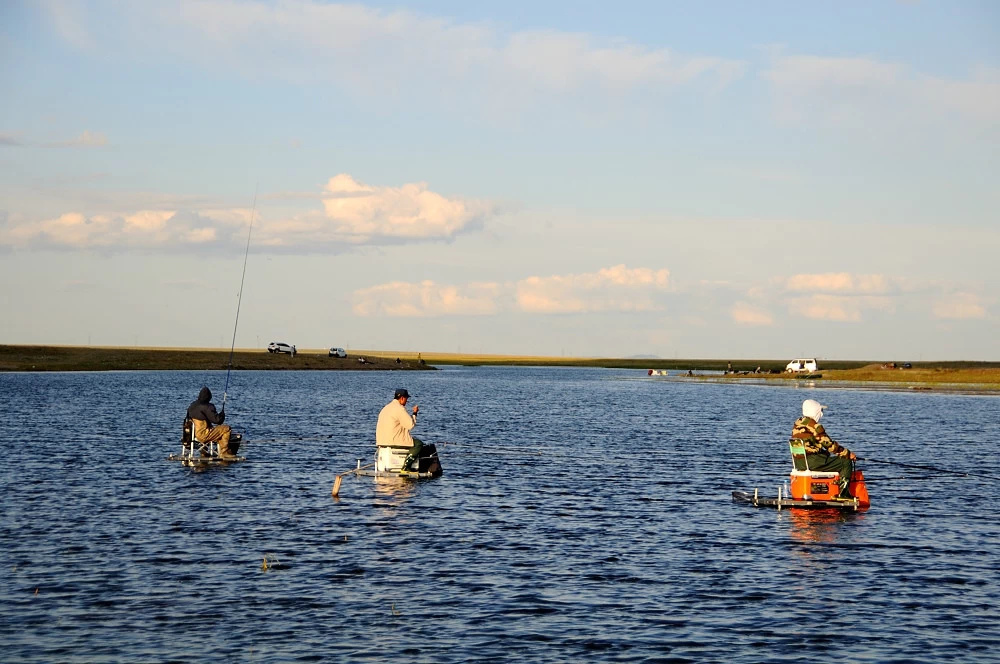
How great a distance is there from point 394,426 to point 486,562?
1115 centimetres

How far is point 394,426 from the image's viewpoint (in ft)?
102

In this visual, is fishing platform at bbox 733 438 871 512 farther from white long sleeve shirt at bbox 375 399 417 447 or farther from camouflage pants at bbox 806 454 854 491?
white long sleeve shirt at bbox 375 399 417 447

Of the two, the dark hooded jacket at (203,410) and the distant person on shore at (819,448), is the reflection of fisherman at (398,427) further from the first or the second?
the distant person on shore at (819,448)

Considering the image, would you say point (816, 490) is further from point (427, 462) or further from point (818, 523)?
point (427, 462)

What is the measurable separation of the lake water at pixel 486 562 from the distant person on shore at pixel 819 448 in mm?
1207

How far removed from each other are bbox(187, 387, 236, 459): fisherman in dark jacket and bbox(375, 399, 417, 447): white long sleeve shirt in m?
7.32

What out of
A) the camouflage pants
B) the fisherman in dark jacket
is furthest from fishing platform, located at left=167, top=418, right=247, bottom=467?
the camouflage pants

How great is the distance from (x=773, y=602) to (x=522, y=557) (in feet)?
17.2

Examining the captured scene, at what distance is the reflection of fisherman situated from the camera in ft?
100

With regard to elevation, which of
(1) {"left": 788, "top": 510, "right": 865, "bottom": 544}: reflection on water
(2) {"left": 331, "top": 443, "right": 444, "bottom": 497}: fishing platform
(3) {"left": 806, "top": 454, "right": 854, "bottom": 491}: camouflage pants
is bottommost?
(1) {"left": 788, "top": 510, "right": 865, "bottom": 544}: reflection on water

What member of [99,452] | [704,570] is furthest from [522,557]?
[99,452]

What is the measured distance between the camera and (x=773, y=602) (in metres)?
17.6

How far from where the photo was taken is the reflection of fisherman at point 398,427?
30.5 metres

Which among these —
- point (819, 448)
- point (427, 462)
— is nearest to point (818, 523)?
point (819, 448)
